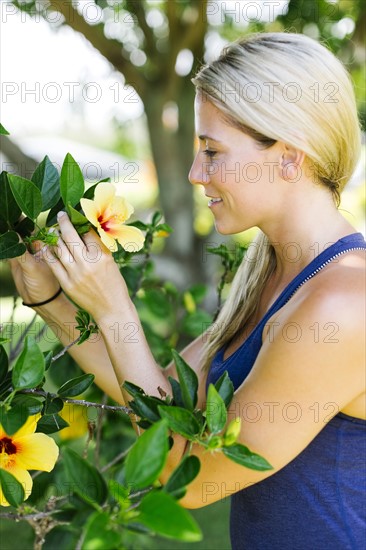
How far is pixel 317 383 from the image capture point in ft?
3.88

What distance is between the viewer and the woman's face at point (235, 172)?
1419 millimetres

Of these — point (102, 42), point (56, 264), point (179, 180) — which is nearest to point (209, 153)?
point (56, 264)

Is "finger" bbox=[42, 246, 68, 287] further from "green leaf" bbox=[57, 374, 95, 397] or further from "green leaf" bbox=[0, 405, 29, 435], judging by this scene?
"green leaf" bbox=[0, 405, 29, 435]

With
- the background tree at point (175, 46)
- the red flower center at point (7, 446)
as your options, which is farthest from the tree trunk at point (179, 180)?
the red flower center at point (7, 446)

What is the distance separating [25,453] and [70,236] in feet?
1.24

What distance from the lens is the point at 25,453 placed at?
3.61 ft

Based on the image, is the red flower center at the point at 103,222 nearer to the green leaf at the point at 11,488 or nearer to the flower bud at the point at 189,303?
the green leaf at the point at 11,488

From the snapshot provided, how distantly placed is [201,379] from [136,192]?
13400 mm

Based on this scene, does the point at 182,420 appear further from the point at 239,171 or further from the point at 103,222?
the point at 239,171

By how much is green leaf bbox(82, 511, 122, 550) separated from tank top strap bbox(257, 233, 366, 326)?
0.71m

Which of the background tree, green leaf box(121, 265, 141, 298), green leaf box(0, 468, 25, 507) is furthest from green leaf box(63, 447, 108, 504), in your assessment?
the background tree

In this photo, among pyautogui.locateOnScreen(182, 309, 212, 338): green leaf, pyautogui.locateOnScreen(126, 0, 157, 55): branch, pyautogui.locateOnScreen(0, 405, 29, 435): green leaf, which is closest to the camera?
pyautogui.locateOnScreen(0, 405, 29, 435): green leaf

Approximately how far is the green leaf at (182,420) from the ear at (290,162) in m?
0.63

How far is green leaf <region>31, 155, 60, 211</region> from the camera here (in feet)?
4.33
